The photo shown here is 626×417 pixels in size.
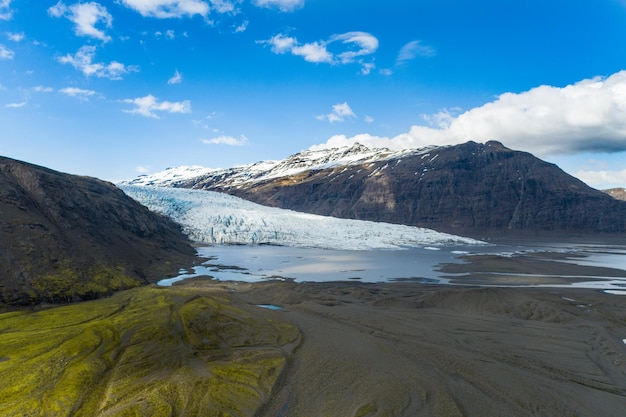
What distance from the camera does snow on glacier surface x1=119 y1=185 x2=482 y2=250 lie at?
5497 centimetres

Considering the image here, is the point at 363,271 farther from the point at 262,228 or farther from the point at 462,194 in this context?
the point at 462,194

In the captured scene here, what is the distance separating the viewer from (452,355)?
13305 millimetres

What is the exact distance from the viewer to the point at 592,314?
1900cm

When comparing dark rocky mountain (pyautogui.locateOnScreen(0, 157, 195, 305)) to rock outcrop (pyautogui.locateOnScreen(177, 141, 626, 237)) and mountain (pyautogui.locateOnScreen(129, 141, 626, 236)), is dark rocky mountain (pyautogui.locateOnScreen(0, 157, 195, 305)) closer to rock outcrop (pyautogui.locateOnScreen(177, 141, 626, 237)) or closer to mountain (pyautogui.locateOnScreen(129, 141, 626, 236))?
rock outcrop (pyautogui.locateOnScreen(177, 141, 626, 237))

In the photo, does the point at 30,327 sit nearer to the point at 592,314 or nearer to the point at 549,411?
the point at 549,411

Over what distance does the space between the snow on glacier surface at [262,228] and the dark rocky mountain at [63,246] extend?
1677 cm

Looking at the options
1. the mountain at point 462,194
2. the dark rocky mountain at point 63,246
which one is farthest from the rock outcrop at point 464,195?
the dark rocky mountain at point 63,246

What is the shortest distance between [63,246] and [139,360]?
1468cm

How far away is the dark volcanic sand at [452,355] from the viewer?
34.1 ft

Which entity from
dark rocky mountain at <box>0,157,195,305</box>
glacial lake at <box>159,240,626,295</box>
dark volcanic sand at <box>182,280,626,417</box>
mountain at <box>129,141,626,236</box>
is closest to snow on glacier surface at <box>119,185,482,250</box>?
glacial lake at <box>159,240,626,295</box>

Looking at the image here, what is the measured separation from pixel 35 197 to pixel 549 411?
3209cm

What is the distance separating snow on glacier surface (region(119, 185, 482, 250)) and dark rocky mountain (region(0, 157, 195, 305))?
660 inches

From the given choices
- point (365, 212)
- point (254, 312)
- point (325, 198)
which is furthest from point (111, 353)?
point (325, 198)

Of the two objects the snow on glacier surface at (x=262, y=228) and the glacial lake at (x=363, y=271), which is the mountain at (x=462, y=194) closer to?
the snow on glacier surface at (x=262, y=228)
